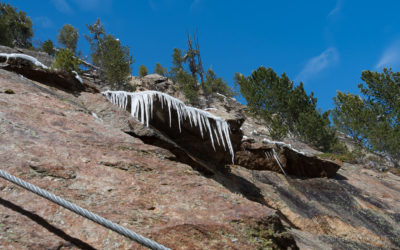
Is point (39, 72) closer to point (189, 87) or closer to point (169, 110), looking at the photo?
point (169, 110)

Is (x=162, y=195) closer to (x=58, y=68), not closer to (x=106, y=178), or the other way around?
(x=106, y=178)

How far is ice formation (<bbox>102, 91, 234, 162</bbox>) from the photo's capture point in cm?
646

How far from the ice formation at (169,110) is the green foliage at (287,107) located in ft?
48.5

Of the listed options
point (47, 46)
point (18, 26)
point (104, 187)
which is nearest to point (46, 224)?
point (104, 187)

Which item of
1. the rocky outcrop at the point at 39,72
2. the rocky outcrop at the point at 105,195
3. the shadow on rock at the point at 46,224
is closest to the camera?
the shadow on rock at the point at 46,224

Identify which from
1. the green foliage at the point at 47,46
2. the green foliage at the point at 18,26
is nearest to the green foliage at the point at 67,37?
the green foliage at the point at 18,26

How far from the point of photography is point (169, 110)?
6.67m

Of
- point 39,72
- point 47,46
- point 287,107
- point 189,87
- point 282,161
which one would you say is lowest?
point 282,161

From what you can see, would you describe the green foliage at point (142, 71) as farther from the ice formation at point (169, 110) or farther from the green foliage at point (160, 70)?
the ice formation at point (169, 110)

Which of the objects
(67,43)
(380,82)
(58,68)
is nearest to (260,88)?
(380,82)

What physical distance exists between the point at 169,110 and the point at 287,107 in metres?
19.6

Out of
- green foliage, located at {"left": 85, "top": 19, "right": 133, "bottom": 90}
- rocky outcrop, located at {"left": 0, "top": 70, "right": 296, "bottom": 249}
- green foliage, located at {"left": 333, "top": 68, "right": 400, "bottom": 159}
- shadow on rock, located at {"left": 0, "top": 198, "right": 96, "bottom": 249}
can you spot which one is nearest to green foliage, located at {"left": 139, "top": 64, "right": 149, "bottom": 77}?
green foliage, located at {"left": 85, "top": 19, "right": 133, "bottom": 90}

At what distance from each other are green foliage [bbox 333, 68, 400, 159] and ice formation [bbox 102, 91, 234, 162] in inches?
748

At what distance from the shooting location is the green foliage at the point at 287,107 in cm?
2138
